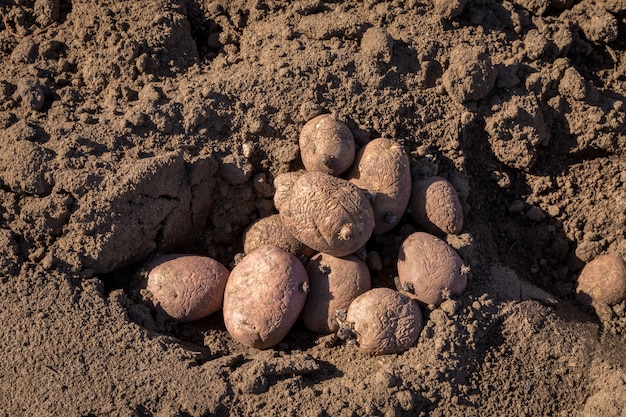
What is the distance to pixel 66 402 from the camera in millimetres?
3025

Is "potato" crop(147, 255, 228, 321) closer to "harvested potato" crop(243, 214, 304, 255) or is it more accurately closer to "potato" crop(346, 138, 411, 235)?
"harvested potato" crop(243, 214, 304, 255)

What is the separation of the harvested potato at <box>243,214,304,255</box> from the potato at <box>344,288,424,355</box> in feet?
1.81

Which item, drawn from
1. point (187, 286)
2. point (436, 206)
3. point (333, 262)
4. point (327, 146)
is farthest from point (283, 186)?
point (436, 206)

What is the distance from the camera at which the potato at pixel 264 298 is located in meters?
3.29

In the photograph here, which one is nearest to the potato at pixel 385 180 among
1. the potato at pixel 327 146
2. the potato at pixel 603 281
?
the potato at pixel 327 146

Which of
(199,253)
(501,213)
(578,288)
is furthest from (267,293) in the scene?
(578,288)

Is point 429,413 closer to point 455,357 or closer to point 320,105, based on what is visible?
point 455,357

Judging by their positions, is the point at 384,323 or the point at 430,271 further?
the point at 430,271

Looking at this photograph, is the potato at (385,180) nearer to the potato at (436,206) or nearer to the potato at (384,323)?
the potato at (436,206)

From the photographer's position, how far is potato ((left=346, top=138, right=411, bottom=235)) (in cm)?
350

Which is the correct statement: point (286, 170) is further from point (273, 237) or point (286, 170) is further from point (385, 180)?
point (385, 180)

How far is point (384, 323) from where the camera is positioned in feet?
10.7

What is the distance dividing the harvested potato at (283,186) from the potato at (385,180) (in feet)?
1.25

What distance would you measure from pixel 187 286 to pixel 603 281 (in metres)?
2.70
